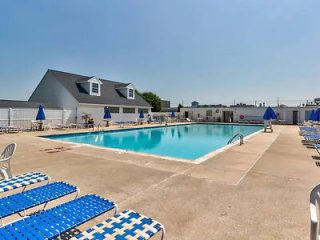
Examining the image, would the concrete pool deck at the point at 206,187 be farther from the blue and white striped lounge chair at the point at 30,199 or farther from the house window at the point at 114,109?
Result: the house window at the point at 114,109

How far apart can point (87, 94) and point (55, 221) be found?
23.1 meters

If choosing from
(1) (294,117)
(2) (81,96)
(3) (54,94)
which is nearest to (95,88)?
(2) (81,96)

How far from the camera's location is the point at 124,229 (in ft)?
6.79

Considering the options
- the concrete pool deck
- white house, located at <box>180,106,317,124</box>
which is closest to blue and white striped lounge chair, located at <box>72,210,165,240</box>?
the concrete pool deck

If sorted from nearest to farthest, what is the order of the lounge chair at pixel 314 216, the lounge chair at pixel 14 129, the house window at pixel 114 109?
the lounge chair at pixel 314 216 → the lounge chair at pixel 14 129 → the house window at pixel 114 109

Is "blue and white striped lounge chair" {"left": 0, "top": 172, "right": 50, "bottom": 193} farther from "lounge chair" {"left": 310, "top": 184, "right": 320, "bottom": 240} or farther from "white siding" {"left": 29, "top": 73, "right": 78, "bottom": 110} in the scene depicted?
"white siding" {"left": 29, "top": 73, "right": 78, "bottom": 110}

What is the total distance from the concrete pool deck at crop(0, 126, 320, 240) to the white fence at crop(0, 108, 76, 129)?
39.7ft

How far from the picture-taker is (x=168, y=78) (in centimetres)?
3438

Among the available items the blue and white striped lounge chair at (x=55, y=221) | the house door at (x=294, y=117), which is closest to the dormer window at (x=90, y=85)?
the blue and white striped lounge chair at (x=55, y=221)

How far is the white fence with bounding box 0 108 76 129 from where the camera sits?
17.0 meters

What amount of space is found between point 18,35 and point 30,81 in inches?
437

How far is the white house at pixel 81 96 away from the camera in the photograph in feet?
71.0

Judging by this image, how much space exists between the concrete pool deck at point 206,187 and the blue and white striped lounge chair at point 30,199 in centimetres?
67

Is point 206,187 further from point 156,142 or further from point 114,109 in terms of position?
point 114,109
